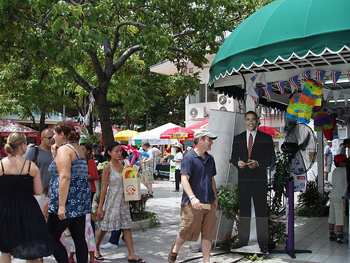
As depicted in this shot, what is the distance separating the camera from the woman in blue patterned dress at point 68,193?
470 centimetres

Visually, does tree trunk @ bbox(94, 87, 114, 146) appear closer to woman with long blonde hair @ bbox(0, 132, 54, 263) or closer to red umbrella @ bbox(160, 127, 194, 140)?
woman with long blonde hair @ bbox(0, 132, 54, 263)

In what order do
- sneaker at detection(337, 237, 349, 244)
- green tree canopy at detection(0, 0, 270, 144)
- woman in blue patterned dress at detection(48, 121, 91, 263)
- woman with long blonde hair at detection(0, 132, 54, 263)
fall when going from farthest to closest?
sneaker at detection(337, 237, 349, 244)
green tree canopy at detection(0, 0, 270, 144)
woman in blue patterned dress at detection(48, 121, 91, 263)
woman with long blonde hair at detection(0, 132, 54, 263)

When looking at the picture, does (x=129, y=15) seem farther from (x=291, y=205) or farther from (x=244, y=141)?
(x=291, y=205)

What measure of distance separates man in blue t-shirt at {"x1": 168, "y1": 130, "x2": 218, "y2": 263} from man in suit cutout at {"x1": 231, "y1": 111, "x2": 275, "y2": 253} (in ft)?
2.96

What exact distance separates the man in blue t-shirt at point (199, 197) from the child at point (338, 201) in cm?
294

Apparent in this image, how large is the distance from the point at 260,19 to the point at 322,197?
233 inches

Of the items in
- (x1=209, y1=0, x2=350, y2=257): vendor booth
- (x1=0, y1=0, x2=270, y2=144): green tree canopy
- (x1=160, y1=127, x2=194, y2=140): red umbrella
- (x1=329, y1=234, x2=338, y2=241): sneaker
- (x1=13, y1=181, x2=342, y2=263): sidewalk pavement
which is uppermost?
(x1=0, y1=0, x2=270, y2=144): green tree canopy

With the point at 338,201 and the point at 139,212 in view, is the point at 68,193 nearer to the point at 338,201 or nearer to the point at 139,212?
the point at 139,212

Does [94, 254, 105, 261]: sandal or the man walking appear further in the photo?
the man walking

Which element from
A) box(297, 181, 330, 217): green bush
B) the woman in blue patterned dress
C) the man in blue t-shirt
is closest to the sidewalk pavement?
box(297, 181, 330, 217): green bush

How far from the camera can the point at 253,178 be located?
6293 millimetres

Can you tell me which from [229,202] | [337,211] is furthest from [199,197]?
[337,211]

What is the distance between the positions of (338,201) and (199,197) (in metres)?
3.27

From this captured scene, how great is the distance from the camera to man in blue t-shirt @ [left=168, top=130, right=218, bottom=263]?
17.9 feet
